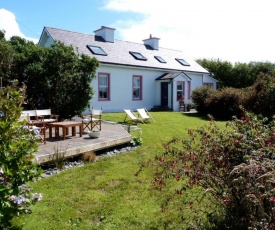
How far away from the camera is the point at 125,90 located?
1969cm

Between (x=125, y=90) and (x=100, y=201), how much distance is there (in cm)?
1540

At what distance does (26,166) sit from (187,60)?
24.8 meters

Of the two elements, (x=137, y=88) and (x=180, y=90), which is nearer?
(x=137, y=88)

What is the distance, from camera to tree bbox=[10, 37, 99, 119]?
33.2ft

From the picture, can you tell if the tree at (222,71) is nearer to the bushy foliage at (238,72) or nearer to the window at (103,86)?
the bushy foliage at (238,72)

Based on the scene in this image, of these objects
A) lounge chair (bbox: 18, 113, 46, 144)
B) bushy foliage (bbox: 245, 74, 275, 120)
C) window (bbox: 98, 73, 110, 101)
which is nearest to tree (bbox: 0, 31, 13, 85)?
lounge chair (bbox: 18, 113, 46, 144)

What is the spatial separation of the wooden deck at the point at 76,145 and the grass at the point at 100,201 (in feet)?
1.73

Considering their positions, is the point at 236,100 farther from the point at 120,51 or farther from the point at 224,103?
the point at 120,51

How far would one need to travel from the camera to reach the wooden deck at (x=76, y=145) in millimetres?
6256

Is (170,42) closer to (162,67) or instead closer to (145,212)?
(162,67)

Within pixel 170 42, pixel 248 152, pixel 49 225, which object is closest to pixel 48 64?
pixel 49 225

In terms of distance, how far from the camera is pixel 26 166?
3.21 meters

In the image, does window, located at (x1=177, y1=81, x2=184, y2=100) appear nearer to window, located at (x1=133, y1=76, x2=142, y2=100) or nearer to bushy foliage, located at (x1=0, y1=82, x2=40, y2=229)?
window, located at (x1=133, y1=76, x2=142, y2=100)

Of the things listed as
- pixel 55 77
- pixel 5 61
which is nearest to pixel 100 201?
pixel 55 77
